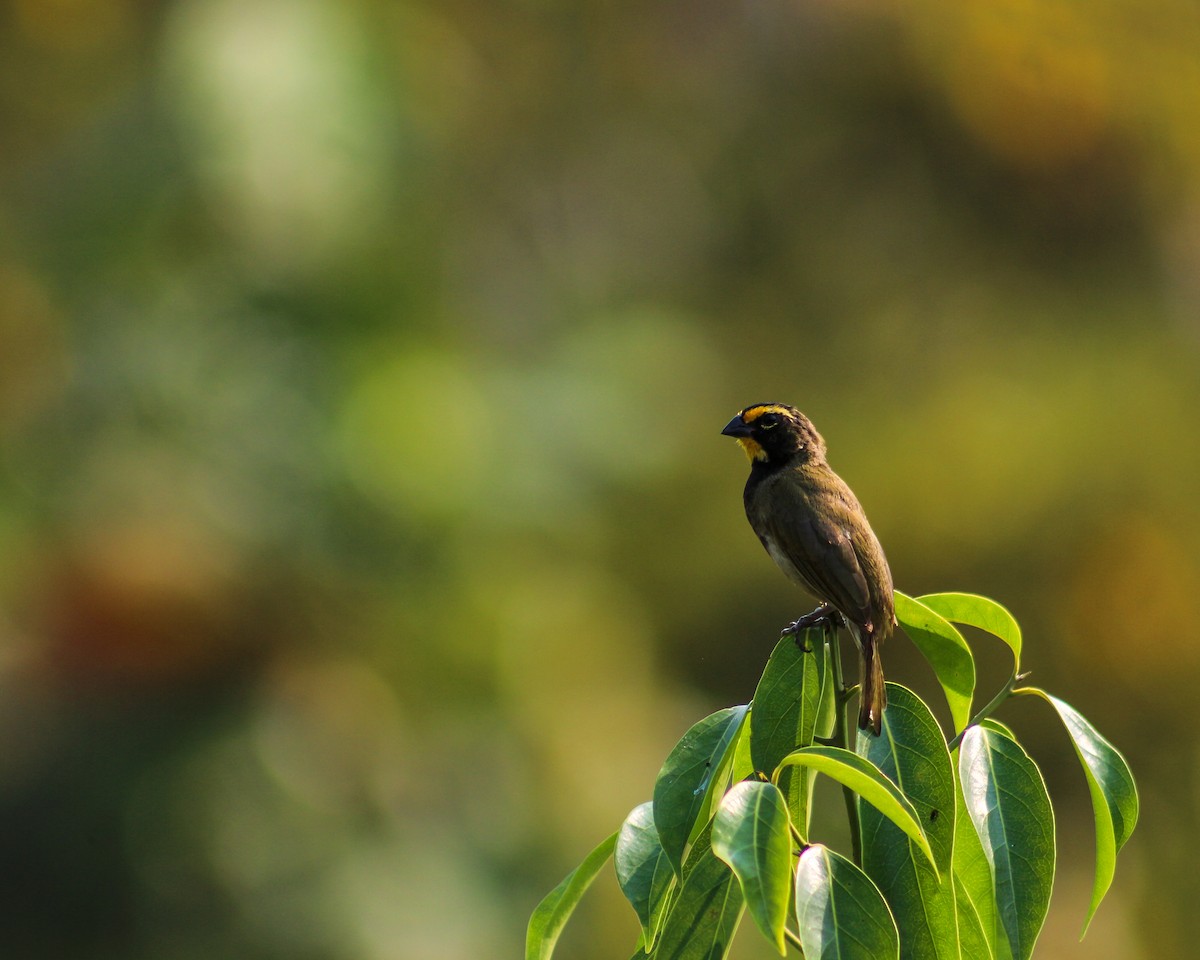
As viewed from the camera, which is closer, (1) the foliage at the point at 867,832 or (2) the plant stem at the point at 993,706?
(1) the foliage at the point at 867,832

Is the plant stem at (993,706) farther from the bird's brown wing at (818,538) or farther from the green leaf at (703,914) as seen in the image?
the bird's brown wing at (818,538)

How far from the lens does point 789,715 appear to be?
1841mm

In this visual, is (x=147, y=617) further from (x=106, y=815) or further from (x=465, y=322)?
(x=465, y=322)

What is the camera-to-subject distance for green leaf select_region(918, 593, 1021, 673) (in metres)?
1.97

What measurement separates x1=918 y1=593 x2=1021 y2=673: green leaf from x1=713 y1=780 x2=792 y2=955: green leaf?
60cm

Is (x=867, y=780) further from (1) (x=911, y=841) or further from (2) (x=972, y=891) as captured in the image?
(2) (x=972, y=891)

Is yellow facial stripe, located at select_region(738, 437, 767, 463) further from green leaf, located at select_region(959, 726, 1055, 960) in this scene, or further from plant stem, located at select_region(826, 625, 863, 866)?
green leaf, located at select_region(959, 726, 1055, 960)

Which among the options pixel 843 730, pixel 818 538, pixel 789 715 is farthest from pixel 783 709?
pixel 818 538

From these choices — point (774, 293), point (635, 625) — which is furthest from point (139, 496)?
point (774, 293)

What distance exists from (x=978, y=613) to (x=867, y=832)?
0.42 m

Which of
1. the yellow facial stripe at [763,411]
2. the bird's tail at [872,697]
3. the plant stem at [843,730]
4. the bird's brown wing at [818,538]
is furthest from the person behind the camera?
the yellow facial stripe at [763,411]

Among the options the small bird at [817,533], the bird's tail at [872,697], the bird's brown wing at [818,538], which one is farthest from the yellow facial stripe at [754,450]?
the bird's tail at [872,697]

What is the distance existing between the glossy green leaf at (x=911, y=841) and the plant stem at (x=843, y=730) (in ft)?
0.05

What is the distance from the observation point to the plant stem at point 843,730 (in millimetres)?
1771
